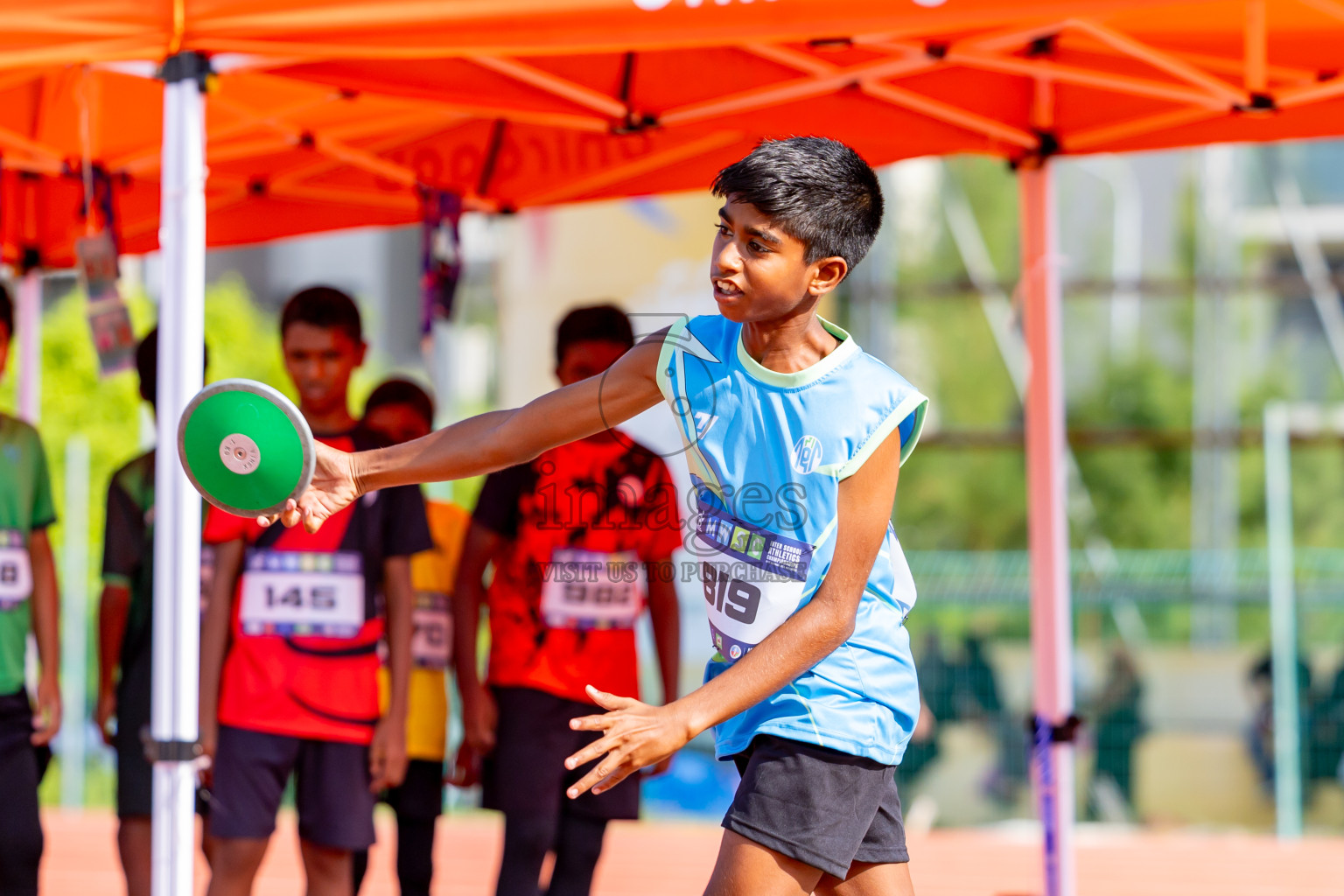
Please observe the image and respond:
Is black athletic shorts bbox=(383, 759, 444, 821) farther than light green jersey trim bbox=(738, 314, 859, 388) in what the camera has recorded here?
Yes

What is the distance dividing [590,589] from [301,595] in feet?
2.34

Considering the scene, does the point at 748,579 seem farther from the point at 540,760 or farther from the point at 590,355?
the point at 590,355

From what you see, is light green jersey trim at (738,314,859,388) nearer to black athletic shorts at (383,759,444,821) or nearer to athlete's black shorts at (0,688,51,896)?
black athletic shorts at (383,759,444,821)

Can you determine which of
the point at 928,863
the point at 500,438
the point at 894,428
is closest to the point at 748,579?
the point at 894,428

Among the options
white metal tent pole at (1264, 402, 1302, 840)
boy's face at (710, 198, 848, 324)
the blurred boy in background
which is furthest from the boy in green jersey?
white metal tent pole at (1264, 402, 1302, 840)

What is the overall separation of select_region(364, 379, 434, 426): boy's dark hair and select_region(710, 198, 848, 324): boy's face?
2.41 meters

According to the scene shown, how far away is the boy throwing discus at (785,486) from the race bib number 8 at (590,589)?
145 cm

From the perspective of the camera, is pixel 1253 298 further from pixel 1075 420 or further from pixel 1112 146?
pixel 1112 146

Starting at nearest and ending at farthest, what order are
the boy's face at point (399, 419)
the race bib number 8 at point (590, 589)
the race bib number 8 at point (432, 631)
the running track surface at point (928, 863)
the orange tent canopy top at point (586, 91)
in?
the orange tent canopy top at point (586, 91)
the race bib number 8 at point (590, 589)
the race bib number 8 at point (432, 631)
the boy's face at point (399, 419)
the running track surface at point (928, 863)

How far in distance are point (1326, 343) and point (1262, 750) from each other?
2125 cm

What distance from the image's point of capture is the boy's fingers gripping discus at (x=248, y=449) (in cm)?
227

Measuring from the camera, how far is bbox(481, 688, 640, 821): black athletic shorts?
3738mm

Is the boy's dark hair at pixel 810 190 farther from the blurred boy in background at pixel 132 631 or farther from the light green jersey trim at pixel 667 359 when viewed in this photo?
the blurred boy in background at pixel 132 631

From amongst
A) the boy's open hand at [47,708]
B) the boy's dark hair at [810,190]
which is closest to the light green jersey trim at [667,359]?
the boy's dark hair at [810,190]
